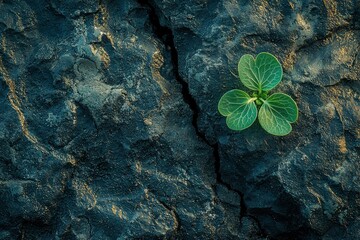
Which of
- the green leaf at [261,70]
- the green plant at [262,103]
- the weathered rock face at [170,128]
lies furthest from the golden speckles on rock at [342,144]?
the green leaf at [261,70]

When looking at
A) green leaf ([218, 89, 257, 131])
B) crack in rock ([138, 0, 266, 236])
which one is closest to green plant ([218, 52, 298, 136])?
green leaf ([218, 89, 257, 131])

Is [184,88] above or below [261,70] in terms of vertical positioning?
below

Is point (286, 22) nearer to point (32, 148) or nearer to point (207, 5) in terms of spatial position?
point (207, 5)

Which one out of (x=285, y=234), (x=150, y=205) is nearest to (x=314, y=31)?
(x=285, y=234)

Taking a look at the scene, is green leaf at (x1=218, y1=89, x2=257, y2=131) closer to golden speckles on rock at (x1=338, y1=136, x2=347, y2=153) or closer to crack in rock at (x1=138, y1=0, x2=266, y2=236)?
crack in rock at (x1=138, y1=0, x2=266, y2=236)

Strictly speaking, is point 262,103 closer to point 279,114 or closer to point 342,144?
point 279,114

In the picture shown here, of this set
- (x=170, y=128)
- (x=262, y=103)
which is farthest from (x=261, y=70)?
(x=170, y=128)

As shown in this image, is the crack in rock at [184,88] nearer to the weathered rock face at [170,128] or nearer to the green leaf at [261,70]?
the weathered rock face at [170,128]
